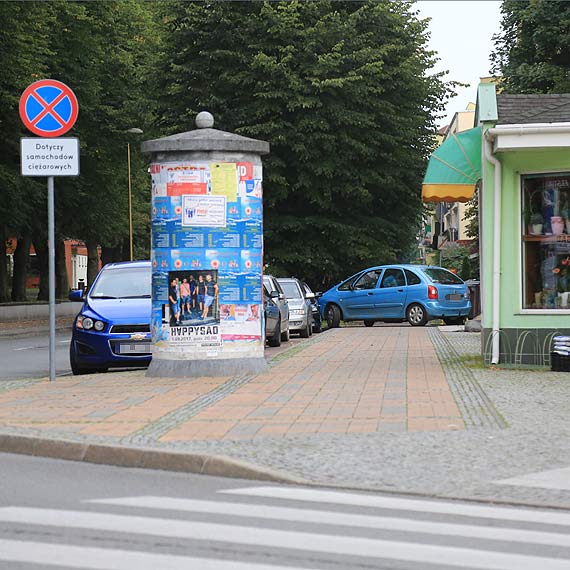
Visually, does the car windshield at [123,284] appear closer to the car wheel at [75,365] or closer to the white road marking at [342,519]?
the car wheel at [75,365]

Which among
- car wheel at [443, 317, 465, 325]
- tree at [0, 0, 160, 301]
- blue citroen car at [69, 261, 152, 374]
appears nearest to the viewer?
blue citroen car at [69, 261, 152, 374]

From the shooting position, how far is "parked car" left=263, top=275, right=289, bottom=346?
2322 cm

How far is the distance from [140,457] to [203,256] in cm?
608

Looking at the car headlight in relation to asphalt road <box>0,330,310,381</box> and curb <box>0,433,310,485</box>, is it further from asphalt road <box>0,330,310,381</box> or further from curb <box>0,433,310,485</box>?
curb <box>0,433,310,485</box>

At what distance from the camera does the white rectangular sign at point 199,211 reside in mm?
14445

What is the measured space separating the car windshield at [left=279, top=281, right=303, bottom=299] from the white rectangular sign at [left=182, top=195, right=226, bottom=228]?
14494 mm

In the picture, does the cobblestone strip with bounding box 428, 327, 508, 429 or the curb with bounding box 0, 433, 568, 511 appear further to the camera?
the cobblestone strip with bounding box 428, 327, 508, 429

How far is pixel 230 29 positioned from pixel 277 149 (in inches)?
164

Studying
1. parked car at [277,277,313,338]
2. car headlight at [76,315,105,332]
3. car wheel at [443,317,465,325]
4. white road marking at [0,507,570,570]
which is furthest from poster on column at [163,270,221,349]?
car wheel at [443,317,465,325]

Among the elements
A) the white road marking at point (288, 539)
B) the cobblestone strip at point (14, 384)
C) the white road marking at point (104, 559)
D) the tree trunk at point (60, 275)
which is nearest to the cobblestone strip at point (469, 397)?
the white road marking at point (288, 539)

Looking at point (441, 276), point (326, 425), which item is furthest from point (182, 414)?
point (441, 276)

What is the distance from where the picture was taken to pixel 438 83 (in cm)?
4253

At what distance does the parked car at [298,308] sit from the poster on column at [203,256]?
44.1 ft

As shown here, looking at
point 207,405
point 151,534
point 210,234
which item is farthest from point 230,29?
point 151,534
